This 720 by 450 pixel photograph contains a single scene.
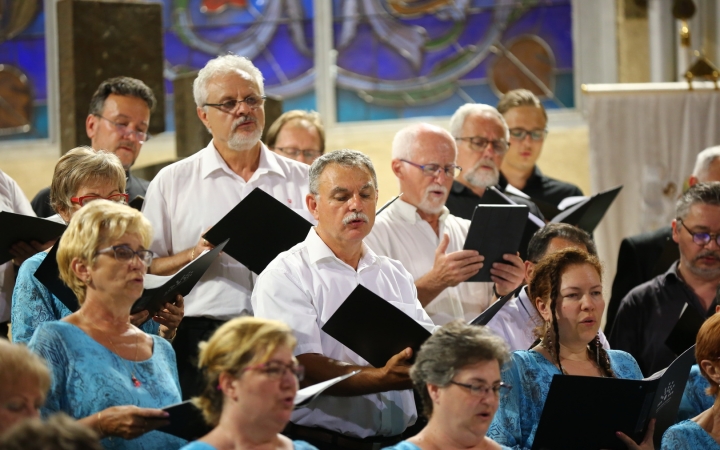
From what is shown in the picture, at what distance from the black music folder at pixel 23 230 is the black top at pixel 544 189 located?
9.50 ft

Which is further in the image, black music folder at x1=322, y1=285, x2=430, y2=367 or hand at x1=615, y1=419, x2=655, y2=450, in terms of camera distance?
hand at x1=615, y1=419, x2=655, y2=450

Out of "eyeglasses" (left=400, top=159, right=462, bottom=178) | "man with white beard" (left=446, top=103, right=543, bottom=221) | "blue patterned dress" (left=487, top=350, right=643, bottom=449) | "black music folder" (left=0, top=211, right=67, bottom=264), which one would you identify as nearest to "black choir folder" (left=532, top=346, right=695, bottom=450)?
"blue patterned dress" (left=487, top=350, right=643, bottom=449)

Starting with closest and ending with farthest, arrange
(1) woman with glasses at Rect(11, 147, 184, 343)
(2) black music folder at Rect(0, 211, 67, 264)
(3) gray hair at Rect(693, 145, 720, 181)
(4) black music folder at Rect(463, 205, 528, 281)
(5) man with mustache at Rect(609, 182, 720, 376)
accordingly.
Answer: (1) woman with glasses at Rect(11, 147, 184, 343) < (2) black music folder at Rect(0, 211, 67, 264) < (4) black music folder at Rect(463, 205, 528, 281) < (5) man with mustache at Rect(609, 182, 720, 376) < (3) gray hair at Rect(693, 145, 720, 181)

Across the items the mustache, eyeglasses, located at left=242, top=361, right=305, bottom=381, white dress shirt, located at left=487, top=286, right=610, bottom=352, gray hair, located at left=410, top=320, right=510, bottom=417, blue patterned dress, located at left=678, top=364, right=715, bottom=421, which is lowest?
blue patterned dress, located at left=678, top=364, right=715, bottom=421

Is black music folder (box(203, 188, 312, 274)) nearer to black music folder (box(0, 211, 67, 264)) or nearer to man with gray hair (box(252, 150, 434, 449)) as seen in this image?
man with gray hair (box(252, 150, 434, 449))

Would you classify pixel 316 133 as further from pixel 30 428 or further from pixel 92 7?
pixel 30 428

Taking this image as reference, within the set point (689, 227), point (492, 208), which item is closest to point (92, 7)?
point (492, 208)

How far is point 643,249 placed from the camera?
5.12 m

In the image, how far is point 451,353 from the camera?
271 cm

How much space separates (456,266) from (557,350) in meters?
0.56

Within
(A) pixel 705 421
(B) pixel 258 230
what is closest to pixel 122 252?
(B) pixel 258 230

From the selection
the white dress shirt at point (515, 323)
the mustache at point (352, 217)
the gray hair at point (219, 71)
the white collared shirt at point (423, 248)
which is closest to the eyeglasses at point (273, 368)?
the mustache at point (352, 217)

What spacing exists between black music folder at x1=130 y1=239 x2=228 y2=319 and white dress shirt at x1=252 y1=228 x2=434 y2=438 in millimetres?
218

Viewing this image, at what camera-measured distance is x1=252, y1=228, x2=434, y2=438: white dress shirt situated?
328cm
